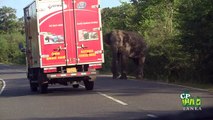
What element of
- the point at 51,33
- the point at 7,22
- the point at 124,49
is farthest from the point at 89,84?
the point at 7,22

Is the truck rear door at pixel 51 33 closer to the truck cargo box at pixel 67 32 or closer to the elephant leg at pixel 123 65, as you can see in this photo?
the truck cargo box at pixel 67 32

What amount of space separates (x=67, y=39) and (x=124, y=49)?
10.2 metres

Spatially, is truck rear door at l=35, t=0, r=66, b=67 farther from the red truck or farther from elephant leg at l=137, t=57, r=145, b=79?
elephant leg at l=137, t=57, r=145, b=79

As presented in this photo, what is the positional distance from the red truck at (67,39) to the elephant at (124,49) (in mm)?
8275

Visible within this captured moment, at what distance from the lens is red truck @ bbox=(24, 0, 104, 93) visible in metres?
19.6

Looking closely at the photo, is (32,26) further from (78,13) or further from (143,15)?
(143,15)

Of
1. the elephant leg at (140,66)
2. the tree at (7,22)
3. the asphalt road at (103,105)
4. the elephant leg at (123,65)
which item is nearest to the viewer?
the asphalt road at (103,105)

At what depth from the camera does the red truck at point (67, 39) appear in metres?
19.6

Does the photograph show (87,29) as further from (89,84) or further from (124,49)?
(124,49)

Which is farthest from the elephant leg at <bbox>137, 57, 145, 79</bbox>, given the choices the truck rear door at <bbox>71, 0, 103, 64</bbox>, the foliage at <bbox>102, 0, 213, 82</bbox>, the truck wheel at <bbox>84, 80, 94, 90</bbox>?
the truck rear door at <bbox>71, 0, 103, 64</bbox>

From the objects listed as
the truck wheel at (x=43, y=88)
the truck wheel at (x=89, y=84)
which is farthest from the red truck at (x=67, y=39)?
the truck wheel at (x=89, y=84)

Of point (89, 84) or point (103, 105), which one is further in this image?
point (89, 84)

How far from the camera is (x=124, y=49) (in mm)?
29703

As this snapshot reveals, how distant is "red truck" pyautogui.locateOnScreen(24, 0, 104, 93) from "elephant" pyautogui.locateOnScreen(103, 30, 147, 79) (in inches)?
326
